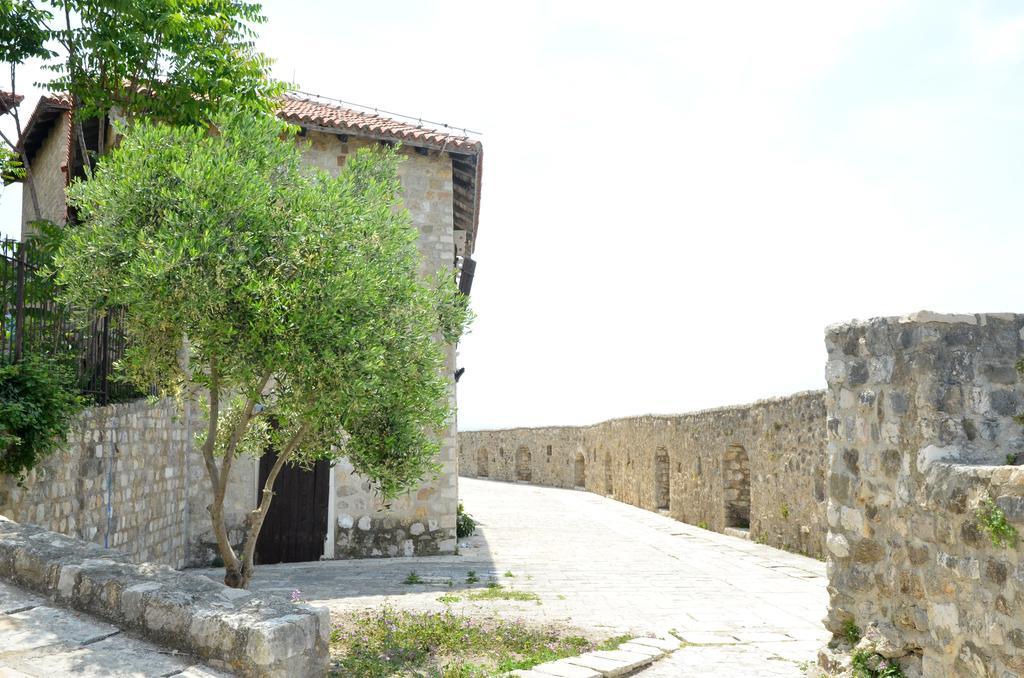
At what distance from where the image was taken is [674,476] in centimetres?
1847

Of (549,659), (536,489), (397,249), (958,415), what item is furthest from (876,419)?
(536,489)

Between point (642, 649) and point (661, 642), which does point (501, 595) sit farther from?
point (642, 649)

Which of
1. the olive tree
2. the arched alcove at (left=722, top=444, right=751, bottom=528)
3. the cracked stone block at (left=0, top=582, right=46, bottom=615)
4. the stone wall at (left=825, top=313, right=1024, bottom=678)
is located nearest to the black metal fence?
the olive tree

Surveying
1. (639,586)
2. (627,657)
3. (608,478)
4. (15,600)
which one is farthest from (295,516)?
(608,478)

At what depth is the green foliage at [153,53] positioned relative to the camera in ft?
25.0

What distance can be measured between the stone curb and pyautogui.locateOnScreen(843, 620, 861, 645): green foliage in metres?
1.46

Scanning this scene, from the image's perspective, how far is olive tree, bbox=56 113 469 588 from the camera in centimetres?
502

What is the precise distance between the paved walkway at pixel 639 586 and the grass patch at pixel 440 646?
694 mm

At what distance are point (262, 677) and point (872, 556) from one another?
12.2 feet

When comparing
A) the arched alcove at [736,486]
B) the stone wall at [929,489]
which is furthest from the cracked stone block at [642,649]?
the arched alcove at [736,486]

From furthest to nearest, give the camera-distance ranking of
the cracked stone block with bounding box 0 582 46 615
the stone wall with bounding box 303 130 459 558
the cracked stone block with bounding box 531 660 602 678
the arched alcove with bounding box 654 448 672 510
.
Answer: the arched alcove with bounding box 654 448 672 510 < the stone wall with bounding box 303 130 459 558 < the cracked stone block with bounding box 531 660 602 678 < the cracked stone block with bounding box 0 582 46 615

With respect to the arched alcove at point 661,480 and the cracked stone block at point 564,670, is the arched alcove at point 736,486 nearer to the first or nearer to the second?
the arched alcove at point 661,480

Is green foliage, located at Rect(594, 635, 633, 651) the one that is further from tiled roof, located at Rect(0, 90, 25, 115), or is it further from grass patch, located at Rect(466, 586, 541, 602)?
tiled roof, located at Rect(0, 90, 25, 115)

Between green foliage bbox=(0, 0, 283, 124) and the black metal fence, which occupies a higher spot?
green foliage bbox=(0, 0, 283, 124)
